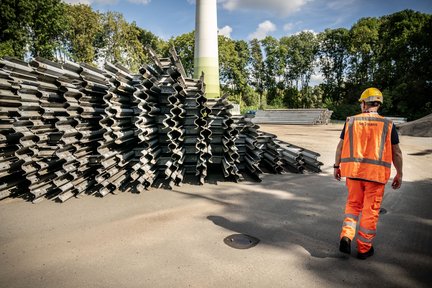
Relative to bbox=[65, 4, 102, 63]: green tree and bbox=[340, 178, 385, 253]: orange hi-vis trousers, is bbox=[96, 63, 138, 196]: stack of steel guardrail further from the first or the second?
bbox=[65, 4, 102, 63]: green tree

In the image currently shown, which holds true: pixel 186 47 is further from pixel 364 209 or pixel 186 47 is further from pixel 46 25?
pixel 364 209

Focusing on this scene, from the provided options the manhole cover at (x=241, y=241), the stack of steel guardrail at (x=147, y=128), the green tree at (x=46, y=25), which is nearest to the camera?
the manhole cover at (x=241, y=241)

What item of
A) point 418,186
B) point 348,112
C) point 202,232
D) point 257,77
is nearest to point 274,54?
point 257,77

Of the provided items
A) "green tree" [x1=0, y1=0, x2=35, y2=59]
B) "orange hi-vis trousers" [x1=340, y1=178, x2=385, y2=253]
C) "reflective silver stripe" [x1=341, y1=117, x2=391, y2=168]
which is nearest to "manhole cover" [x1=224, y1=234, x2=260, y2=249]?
"orange hi-vis trousers" [x1=340, y1=178, x2=385, y2=253]

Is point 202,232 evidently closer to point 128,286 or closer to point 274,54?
point 128,286

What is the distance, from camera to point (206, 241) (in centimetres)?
400

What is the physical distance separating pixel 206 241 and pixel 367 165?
251 cm

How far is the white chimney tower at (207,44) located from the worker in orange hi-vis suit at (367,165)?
8.75 metres

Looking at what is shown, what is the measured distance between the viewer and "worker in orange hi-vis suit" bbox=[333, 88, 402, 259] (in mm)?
3480

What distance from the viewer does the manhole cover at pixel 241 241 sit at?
388cm

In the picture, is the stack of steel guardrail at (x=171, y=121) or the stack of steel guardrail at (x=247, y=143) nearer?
the stack of steel guardrail at (x=171, y=121)

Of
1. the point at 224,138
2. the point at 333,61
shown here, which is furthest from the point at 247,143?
the point at 333,61

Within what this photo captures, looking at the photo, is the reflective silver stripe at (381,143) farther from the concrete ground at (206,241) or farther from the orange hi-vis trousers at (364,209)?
the concrete ground at (206,241)

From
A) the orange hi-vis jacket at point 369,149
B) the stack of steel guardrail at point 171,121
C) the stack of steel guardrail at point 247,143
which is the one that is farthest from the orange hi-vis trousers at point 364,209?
the stack of steel guardrail at point 171,121
